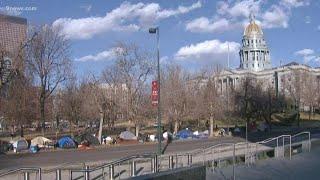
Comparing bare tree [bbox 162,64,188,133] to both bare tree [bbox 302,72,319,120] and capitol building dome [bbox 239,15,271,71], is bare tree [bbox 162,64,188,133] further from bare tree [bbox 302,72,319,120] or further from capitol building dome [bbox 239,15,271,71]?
capitol building dome [bbox 239,15,271,71]

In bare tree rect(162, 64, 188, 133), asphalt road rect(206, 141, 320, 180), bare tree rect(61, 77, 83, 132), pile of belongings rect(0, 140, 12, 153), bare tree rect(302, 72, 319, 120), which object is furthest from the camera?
bare tree rect(302, 72, 319, 120)

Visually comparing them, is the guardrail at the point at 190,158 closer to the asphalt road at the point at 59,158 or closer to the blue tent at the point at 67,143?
the asphalt road at the point at 59,158

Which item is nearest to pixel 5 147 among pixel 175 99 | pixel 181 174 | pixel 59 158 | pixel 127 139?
pixel 59 158

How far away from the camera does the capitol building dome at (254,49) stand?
556 ft

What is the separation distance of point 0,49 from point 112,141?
45.7 ft

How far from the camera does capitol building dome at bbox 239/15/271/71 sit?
169375 mm

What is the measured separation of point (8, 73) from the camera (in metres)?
53.8

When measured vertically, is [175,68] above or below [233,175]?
above

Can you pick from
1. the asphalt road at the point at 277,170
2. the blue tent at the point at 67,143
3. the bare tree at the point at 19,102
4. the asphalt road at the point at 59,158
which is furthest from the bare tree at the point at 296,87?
the asphalt road at the point at 277,170

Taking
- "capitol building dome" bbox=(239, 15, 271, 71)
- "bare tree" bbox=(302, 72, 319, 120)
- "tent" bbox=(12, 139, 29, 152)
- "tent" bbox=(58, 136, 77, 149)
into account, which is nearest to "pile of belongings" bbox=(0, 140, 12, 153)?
"tent" bbox=(12, 139, 29, 152)

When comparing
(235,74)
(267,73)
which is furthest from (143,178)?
(267,73)

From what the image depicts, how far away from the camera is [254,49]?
6634 inches

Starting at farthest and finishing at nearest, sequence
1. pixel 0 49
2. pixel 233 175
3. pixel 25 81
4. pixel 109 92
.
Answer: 1. pixel 109 92
2. pixel 25 81
3. pixel 0 49
4. pixel 233 175

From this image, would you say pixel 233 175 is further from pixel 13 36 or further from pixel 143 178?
pixel 13 36
